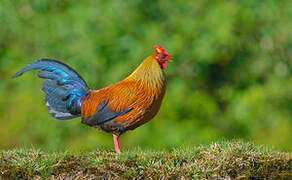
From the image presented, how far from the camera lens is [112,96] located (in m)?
5.38

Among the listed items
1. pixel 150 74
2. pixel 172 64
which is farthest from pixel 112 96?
pixel 172 64

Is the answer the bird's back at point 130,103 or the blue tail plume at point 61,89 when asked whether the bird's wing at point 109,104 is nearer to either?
the bird's back at point 130,103

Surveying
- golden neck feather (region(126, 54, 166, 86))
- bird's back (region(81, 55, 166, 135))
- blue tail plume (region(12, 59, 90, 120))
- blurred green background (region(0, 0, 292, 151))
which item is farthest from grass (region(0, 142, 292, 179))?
blurred green background (region(0, 0, 292, 151))

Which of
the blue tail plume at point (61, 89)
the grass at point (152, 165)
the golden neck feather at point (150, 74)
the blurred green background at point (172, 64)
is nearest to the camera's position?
the grass at point (152, 165)

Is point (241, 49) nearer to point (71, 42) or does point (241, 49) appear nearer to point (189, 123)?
point (189, 123)

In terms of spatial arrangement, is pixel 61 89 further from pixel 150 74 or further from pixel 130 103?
pixel 150 74

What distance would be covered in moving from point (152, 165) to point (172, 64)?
5.91 m

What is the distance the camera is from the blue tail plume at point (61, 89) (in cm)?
575

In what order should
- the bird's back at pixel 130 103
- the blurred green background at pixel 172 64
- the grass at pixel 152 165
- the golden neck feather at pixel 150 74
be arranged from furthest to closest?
the blurred green background at pixel 172 64, the golden neck feather at pixel 150 74, the bird's back at pixel 130 103, the grass at pixel 152 165

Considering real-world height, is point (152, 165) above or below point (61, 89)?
below

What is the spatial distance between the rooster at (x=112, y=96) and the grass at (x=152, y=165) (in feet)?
2.89

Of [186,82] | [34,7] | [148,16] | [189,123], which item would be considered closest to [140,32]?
[148,16]

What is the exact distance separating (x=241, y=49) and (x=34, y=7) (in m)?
5.09

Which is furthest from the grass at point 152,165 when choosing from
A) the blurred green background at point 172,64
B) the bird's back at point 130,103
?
the blurred green background at point 172,64
